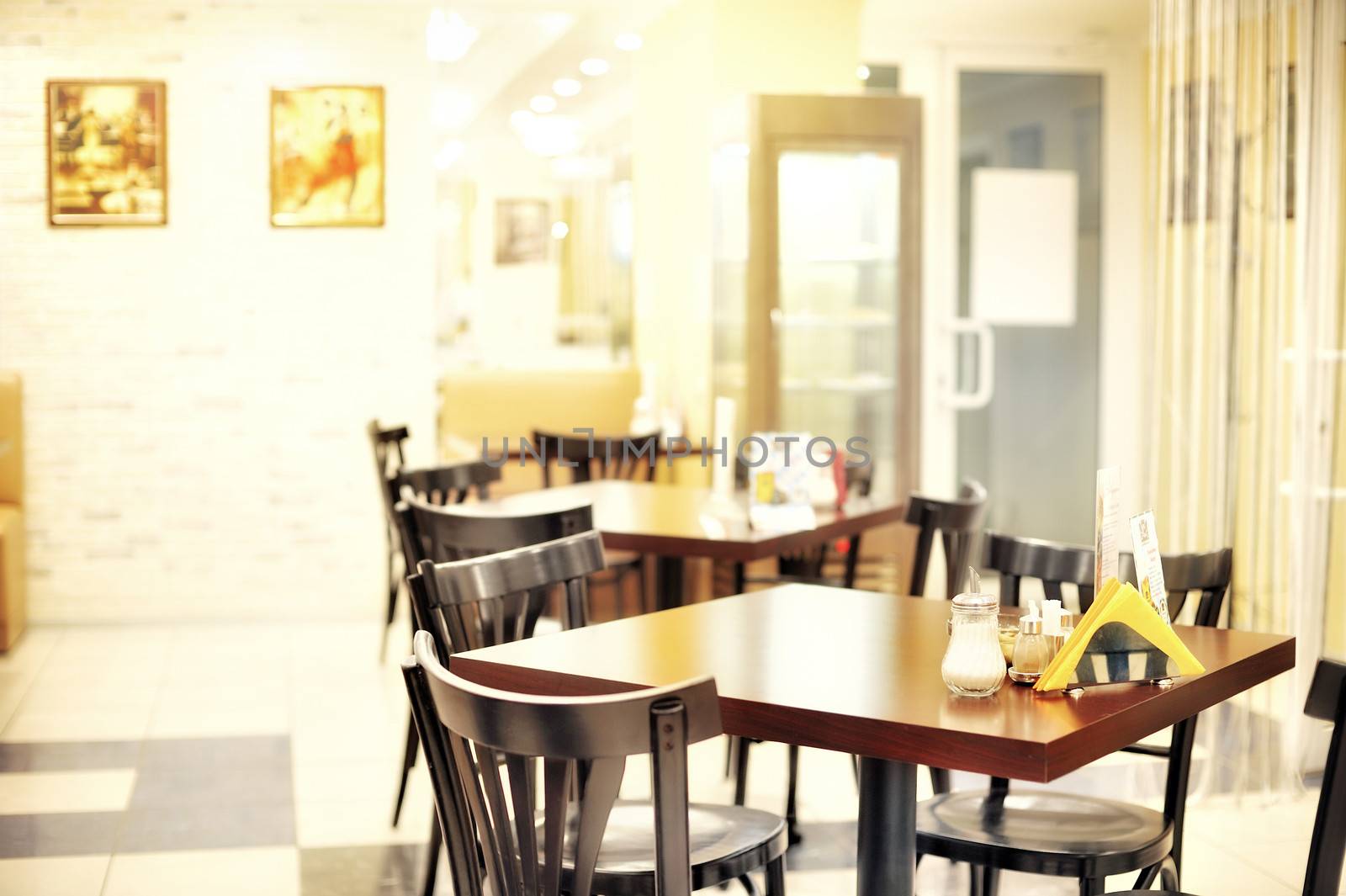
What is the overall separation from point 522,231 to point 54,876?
13.9 ft

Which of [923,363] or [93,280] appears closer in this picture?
[93,280]

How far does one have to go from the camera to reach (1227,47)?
3.93 m

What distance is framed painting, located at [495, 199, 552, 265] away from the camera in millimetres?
7004

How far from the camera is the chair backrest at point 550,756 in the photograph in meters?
1.58

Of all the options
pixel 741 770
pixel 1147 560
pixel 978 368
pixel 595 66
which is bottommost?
pixel 741 770

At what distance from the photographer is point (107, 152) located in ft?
21.5

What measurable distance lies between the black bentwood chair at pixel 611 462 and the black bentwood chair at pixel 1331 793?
2.71 meters

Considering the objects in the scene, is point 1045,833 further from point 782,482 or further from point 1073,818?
point 782,482

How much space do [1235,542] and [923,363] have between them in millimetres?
3017

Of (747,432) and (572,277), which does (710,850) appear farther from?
(572,277)

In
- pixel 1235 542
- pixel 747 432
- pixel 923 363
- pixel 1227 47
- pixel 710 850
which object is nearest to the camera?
pixel 710 850

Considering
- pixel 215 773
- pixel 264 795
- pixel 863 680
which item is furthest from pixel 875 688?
pixel 215 773

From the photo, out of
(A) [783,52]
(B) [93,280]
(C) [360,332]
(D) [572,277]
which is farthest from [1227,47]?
(B) [93,280]

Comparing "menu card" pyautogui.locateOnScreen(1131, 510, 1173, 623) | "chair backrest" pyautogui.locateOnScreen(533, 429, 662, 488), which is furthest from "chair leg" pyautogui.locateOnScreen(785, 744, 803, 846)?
"chair backrest" pyautogui.locateOnScreen(533, 429, 662, 488)
